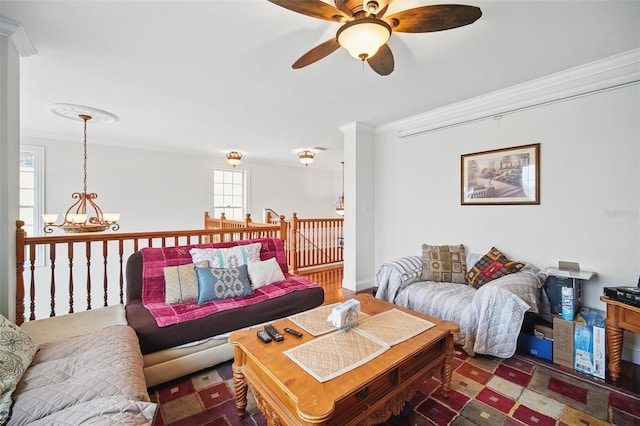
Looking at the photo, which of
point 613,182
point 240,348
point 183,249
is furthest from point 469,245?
point 183,249

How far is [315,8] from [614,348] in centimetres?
292

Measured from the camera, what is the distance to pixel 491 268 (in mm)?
2773

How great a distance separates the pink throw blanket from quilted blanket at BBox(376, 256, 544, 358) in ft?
3.92

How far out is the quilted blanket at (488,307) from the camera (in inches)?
86.0

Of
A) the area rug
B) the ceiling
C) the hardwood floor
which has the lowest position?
the area rug

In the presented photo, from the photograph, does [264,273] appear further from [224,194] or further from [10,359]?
[224,194]

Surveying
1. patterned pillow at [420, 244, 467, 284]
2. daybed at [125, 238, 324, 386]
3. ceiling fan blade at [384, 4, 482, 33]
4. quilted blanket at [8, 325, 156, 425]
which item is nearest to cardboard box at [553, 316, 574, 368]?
patterned pillow at [420, 244, 467, 284]

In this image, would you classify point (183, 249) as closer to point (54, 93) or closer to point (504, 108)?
point (54, 93)

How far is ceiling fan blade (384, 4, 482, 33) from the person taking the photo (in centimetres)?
138

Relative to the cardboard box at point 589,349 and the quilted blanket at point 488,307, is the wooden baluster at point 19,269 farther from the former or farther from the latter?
the cardboard box at point 589,349

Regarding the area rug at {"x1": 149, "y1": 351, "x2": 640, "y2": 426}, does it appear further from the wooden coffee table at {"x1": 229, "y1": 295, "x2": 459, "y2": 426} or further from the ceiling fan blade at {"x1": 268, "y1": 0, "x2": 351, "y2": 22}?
the ceiling fan blade at {"x1": 268, "y1": 0, "x2": 351, "y2": 22}

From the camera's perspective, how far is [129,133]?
454 centimetres

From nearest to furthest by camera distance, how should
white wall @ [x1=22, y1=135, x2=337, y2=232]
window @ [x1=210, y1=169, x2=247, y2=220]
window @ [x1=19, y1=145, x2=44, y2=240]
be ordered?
1. window @ [x1=19, y1=145, x2=44, y2=240]
2. white wall @ [x1=22, y1=135, x2=337, y2=232]
3. window @ [x1=210, y1=169, x2=247, y2=220]

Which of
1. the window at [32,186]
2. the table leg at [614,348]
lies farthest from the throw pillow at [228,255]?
the window at [32,186]
